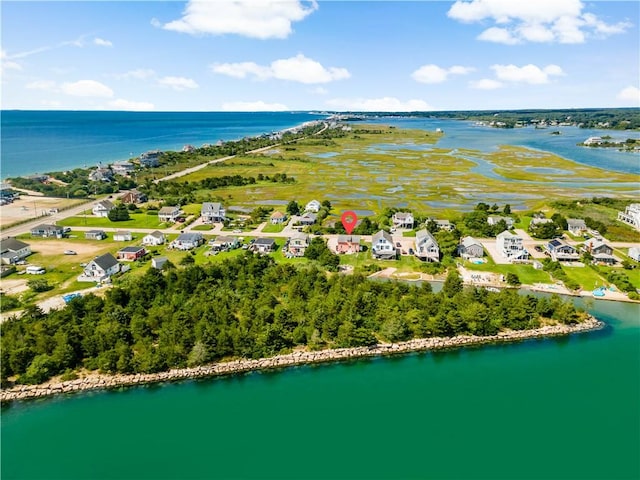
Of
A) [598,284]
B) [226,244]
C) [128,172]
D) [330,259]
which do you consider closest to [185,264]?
[226,244]

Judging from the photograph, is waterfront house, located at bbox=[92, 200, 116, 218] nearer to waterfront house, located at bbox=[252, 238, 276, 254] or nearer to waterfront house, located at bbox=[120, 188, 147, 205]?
waterfront house, located at bbox=[120, 188, 147, 205]

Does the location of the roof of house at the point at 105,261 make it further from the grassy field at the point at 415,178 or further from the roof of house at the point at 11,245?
the grassy field at the point at 415,178

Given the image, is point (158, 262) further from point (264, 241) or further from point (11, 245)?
point (11, 245)

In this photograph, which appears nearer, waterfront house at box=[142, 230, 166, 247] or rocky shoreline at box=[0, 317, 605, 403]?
rocky shoreline at box=[0, 317, 605, 403]

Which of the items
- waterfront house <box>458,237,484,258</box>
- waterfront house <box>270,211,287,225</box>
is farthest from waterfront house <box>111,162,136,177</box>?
waterfront house <box>458,237,484,258</box>

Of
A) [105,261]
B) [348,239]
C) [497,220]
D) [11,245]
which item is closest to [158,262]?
[105,261]

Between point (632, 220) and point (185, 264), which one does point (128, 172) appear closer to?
point (185, 264)
